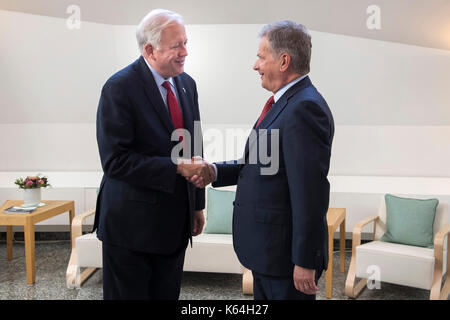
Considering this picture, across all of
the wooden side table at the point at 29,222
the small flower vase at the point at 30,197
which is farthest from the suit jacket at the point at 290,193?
the small flower vase at the point at 30,197

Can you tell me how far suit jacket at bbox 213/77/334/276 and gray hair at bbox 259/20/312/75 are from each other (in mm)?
84

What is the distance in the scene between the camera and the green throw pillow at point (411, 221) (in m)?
4.01

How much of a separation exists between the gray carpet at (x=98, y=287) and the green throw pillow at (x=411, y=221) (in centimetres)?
44

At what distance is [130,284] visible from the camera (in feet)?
6.70

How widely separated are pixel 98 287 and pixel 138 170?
2.50 metres

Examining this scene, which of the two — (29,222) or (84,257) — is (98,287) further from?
(29,222)

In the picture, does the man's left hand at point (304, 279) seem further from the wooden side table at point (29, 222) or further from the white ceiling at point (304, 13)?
the white ceiling at point (304, 13)

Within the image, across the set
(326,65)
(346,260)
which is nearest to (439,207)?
(346,260)

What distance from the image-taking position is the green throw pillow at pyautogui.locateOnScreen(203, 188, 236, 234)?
170 inches

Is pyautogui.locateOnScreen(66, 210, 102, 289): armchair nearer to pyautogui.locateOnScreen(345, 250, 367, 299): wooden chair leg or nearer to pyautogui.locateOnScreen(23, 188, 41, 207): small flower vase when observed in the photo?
pyautogui.locateOnScreen(23, 188, 41, 207): small flower vase

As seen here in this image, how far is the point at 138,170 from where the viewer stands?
6.26 ft

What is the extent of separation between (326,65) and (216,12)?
4.19 feet

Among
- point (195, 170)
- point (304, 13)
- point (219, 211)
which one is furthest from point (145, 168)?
point (304, 13)
